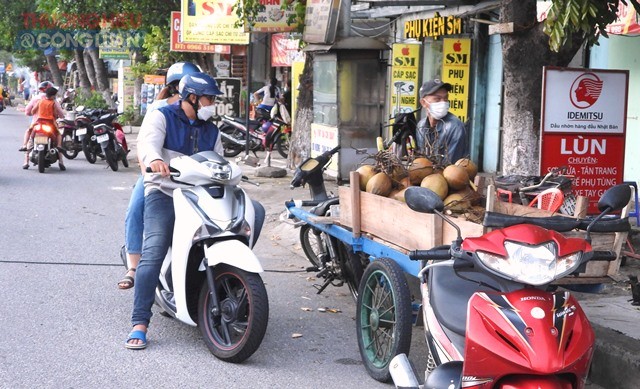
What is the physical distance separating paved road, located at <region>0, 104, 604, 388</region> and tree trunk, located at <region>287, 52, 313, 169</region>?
5.58m

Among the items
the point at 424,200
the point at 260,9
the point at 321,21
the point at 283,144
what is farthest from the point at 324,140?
the point at 424,200

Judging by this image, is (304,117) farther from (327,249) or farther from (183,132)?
(183,132)

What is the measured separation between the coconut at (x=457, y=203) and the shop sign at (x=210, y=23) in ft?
47.9

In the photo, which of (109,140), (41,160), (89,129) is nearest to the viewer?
(41,160)

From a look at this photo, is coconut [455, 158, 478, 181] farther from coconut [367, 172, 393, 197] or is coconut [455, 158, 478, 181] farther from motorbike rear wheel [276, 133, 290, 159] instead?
motorbike rear wheel [276, 133, 290, 159]

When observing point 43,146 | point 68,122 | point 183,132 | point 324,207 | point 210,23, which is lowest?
point 43,146

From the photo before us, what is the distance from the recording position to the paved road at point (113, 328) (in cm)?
557

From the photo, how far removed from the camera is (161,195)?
6.32 m

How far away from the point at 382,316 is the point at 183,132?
196 cm

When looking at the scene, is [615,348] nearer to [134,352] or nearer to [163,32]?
[134,352]

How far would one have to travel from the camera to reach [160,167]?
6078mm

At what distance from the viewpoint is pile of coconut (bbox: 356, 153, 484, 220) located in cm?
598

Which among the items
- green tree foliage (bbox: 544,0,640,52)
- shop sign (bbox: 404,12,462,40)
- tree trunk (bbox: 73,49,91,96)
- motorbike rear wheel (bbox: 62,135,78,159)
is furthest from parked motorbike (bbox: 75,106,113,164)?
tree trunk (bbox: 73,49,91,96)

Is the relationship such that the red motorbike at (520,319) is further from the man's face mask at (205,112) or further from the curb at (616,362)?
the man's face mask at (205,112)
